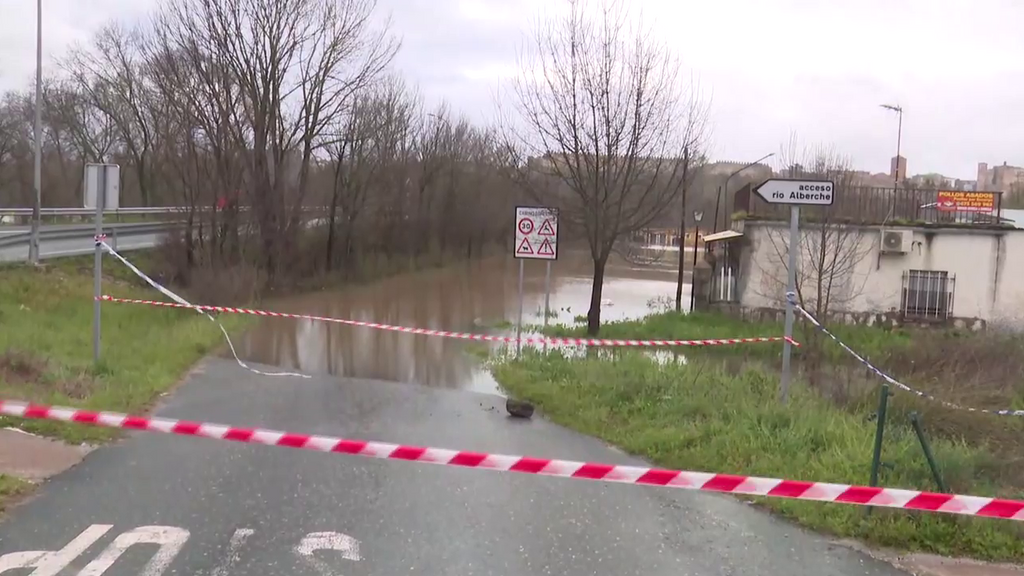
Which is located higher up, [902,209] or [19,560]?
[902,209]

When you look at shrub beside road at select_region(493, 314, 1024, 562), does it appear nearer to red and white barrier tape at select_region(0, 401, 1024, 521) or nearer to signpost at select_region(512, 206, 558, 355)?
red and white barrier tape at select_region(0, 401, 1024, 521)

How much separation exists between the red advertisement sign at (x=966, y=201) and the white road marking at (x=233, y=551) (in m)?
25.7

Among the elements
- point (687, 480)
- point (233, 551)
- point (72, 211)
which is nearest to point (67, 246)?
point (72, 211)

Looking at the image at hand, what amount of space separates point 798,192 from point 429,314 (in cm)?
1792

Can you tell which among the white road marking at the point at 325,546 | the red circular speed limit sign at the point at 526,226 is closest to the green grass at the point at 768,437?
the red circular speed limit sign at the point at 526,226

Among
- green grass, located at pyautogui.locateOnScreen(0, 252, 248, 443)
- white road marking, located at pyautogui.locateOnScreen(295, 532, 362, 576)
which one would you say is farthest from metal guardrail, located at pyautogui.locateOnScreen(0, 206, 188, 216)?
white road marking, located at pyautogui.locateOnScreen(295, 532, 362, 576)

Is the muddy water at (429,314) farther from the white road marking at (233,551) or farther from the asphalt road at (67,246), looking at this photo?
the white road marking at (233,551)

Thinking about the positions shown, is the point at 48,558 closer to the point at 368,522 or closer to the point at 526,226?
the point at 368,522

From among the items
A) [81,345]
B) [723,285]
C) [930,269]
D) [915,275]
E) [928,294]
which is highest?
[930,269]

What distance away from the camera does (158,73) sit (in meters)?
28.7

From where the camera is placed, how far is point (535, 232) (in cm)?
1458

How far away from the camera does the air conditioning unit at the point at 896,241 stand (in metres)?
24.4

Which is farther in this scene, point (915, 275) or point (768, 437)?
point (915, 275)

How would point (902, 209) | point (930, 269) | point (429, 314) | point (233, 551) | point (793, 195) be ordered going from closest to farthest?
point (233, 551) → point (793, 195) → point (930, 269) → point (429, 314) → point (902, 209)
